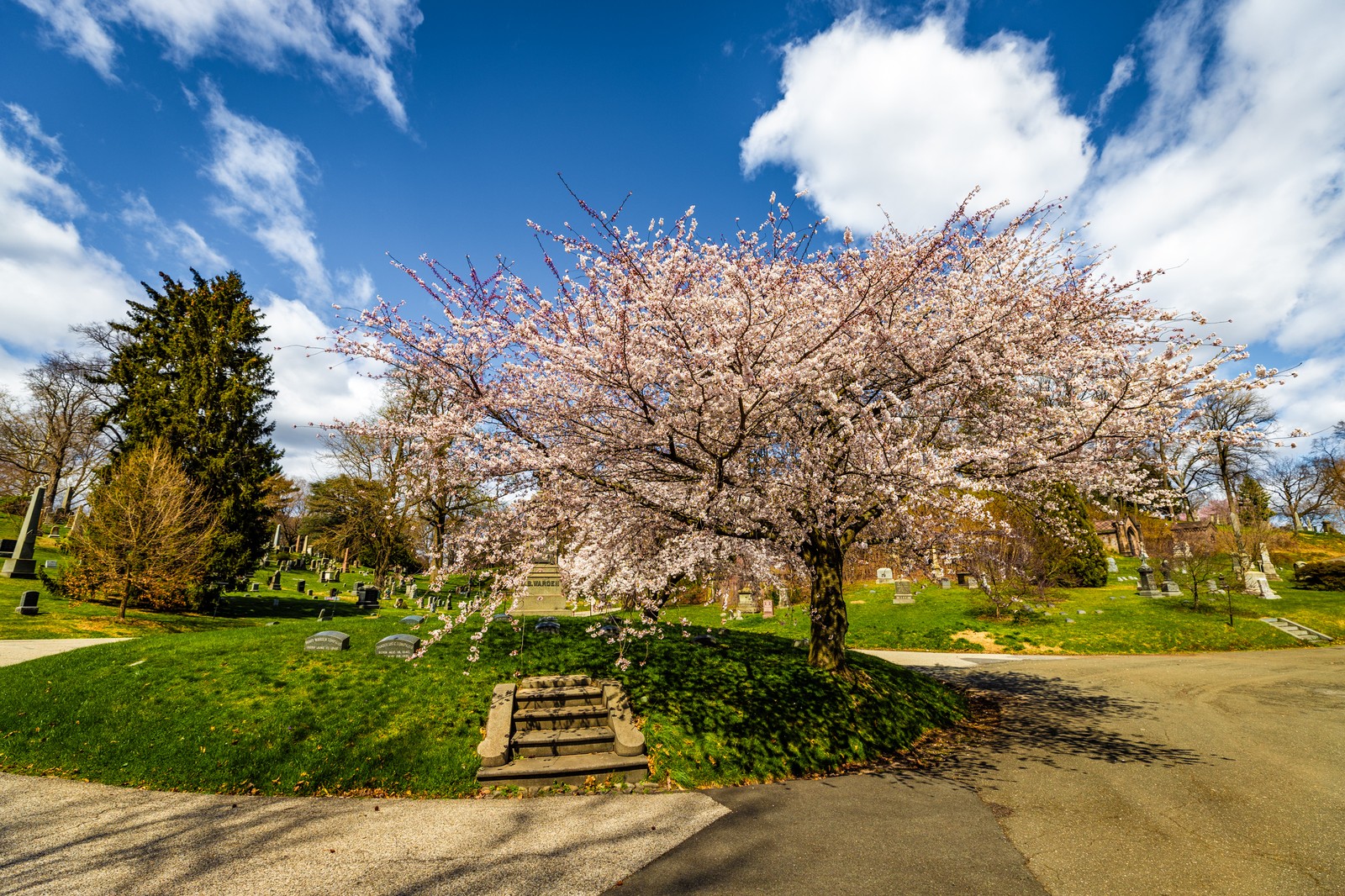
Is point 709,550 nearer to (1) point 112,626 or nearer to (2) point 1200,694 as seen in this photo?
(2) point 1200,694

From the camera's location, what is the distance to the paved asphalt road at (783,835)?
16.0 ft

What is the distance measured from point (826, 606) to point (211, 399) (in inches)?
968

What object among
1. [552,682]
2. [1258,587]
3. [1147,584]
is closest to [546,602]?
[552,682]

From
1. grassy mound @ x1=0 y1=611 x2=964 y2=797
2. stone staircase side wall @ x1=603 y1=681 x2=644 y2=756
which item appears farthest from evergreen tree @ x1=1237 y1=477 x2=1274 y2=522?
stone staircase side wall @ x1=603 y1=681 x2=644 y2=756

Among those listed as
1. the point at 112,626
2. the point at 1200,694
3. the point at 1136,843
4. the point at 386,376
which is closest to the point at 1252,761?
the point at 1136,843

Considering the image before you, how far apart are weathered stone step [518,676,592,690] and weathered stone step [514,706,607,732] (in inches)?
19.8

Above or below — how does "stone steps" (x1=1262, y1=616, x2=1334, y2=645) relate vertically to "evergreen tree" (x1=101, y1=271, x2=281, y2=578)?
below

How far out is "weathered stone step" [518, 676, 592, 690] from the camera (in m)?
8.88

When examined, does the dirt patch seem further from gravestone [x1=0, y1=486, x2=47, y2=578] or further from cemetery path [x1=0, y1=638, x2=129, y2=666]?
gravestone [x1=0, y1=486, x2=47, y2=578]

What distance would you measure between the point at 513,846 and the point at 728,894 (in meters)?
2.21

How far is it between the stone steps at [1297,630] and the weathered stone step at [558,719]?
79.1ft

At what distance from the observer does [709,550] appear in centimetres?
781

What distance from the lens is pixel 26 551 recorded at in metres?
22.2

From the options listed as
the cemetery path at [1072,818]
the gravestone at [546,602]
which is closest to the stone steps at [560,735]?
the cemetery path at [1072,818]
